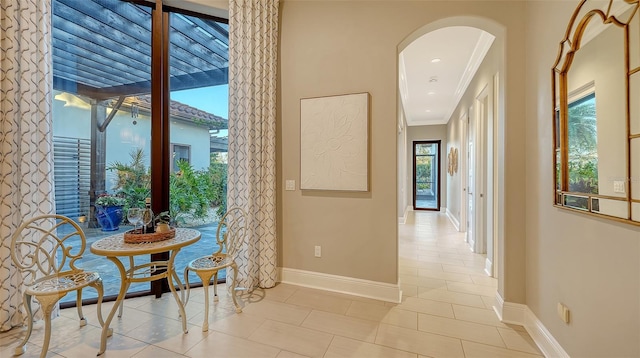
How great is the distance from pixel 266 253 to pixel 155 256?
1136 millimetres

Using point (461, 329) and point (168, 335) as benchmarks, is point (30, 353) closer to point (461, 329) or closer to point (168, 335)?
point (168, 335)

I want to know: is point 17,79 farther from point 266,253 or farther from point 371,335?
point 371,335

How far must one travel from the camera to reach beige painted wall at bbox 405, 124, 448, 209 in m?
8.50

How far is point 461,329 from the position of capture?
2025 mm

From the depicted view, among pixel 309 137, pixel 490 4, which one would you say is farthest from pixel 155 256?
pixel 490 4

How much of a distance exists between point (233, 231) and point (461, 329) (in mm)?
2212

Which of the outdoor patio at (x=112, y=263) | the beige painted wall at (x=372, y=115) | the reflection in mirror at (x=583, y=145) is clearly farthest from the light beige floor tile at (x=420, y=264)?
the outdoor patio at (x=112, y=263)

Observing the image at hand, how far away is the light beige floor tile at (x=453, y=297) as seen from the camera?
96.9 inches

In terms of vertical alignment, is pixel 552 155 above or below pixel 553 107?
below

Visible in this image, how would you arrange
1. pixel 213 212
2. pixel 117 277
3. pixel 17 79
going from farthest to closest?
pixel 213 212
pixel 117 277
pixel 17 79

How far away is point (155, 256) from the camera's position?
103 inches

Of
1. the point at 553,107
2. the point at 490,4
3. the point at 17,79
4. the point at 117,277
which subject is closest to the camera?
the point at 553,107

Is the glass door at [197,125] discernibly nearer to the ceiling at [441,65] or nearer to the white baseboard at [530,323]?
the ceiling at [441,65]

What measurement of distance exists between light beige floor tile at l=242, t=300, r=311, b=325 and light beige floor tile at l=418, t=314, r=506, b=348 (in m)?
1.01
